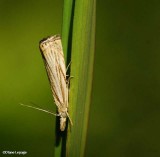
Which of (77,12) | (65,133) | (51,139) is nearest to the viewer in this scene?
(77,12)

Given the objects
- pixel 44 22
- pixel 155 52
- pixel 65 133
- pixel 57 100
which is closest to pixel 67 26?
pixel 65 133

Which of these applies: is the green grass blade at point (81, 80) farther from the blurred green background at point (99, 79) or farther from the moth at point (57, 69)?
the blurred green background at point (99, 79)

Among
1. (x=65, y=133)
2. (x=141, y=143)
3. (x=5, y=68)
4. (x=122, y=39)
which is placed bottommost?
(x=141, y=143)

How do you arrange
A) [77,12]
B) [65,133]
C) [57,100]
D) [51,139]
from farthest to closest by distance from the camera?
[51,139], [57,100], [65,133], [77,12]

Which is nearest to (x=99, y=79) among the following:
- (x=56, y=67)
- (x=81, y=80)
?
(x=56, y=67)

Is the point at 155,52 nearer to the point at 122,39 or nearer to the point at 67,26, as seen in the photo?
the point at 122,39

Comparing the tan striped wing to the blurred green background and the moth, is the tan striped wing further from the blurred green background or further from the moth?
the blurred green background

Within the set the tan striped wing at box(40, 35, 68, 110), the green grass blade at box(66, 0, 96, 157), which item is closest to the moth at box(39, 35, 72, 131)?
the tan striped wing at box(40, 35, 68, 110)
